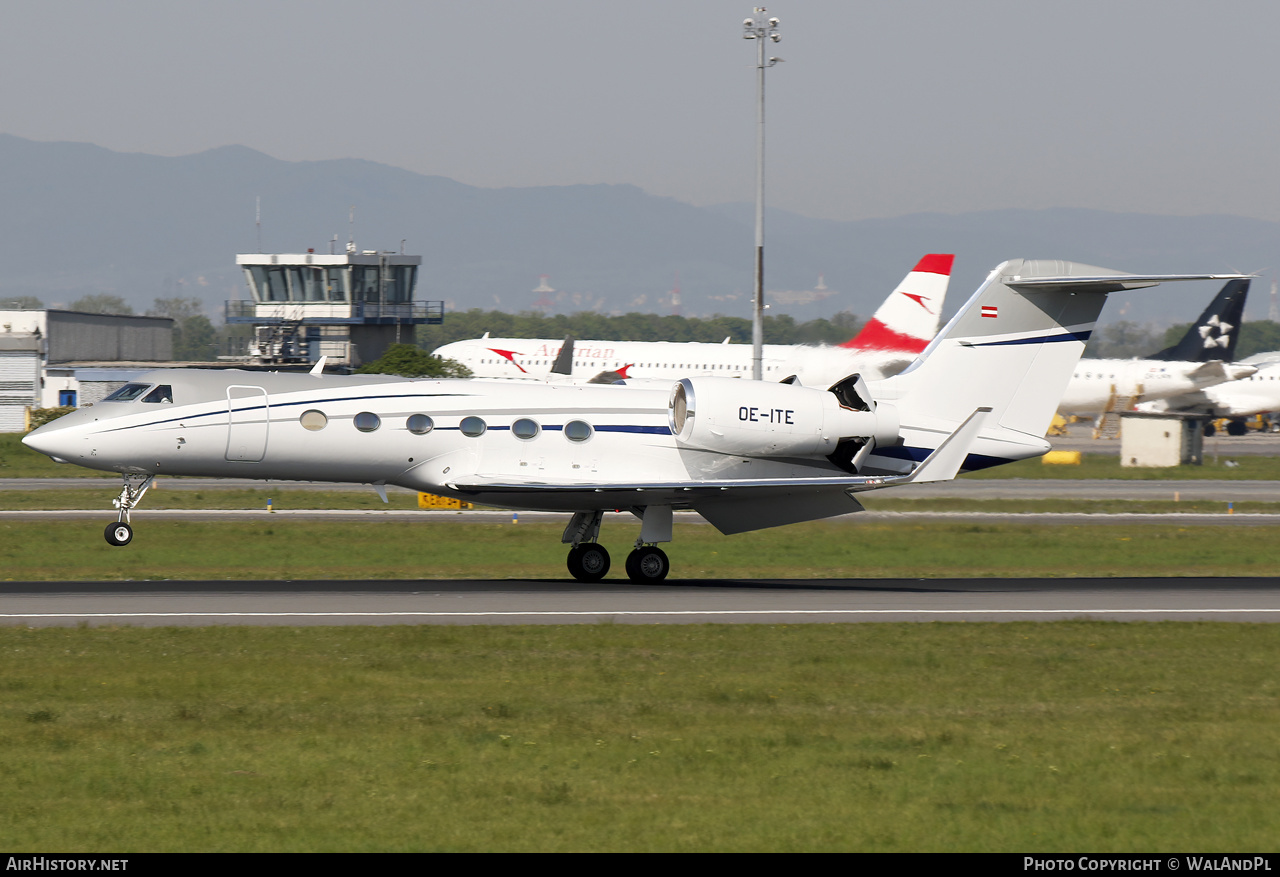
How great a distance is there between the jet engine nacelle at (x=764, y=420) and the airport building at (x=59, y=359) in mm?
60592

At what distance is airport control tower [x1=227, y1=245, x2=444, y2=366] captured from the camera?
8125cm

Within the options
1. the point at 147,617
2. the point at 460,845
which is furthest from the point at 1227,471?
the point at 460,845

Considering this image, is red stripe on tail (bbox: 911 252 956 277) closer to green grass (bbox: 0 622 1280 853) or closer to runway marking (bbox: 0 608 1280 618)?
runway marking (bbox: 0 608 1280 618)

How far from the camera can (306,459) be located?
79.5 feet

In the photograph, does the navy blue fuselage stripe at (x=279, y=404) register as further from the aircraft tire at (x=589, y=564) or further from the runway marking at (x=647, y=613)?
the runway marking at (x=647, y=613)

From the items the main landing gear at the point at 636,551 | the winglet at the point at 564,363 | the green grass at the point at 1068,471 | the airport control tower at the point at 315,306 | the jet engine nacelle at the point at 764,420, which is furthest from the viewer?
the airport control tower at the point at 315,306

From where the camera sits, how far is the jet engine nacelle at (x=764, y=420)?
24.8 meters

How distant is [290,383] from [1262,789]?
717 inches

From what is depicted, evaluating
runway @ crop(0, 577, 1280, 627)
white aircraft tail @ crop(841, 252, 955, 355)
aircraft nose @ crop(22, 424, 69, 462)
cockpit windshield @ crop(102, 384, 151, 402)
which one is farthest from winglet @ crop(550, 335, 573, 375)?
aircraft nose @ crop(22, 424, 69, 462)

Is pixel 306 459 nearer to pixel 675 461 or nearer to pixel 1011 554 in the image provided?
pixel 675 461

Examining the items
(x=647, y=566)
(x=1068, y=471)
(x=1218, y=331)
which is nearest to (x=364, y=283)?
(x=1068, y=471)

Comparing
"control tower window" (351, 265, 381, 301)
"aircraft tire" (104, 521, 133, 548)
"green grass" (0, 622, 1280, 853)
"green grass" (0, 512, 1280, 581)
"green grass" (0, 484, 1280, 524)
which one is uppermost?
"control tower window" (351, 265, 381, 301)

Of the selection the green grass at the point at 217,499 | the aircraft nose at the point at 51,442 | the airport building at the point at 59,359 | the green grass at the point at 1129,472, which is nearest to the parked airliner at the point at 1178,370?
the green grass at the point at 1129,472

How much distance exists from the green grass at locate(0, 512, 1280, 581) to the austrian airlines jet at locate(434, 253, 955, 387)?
15.4 meters
